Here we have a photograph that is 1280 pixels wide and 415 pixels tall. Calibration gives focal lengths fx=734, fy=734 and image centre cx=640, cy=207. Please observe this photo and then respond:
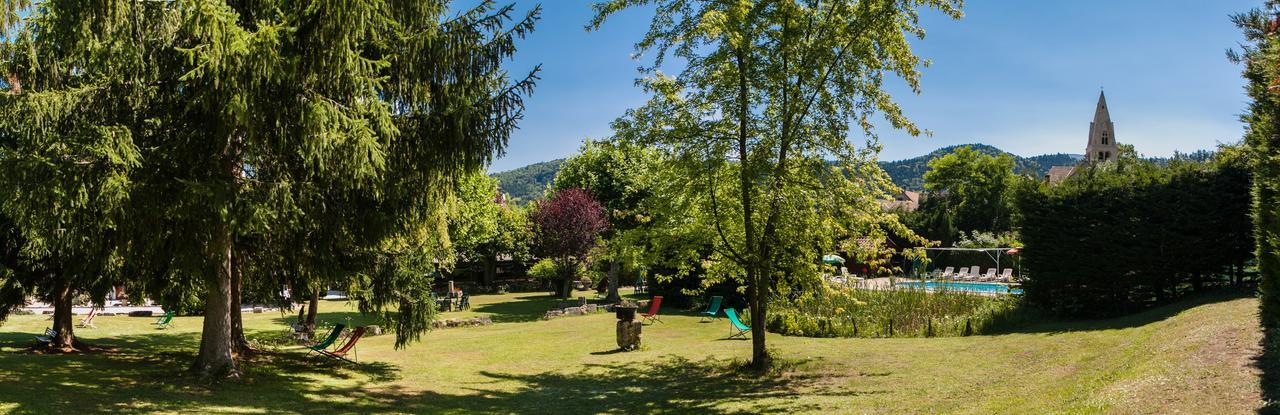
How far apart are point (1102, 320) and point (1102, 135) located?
278ft

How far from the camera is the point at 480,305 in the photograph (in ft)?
98.8

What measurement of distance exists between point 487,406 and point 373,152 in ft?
12.2

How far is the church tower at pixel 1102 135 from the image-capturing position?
83.3 metres

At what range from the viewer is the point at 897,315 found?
15594 mm

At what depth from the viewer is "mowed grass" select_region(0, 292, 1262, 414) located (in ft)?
24.2

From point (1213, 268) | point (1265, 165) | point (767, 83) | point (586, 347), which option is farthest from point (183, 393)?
point (1213, 268)

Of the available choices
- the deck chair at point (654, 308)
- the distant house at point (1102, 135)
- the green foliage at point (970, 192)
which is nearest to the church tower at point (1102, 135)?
the distant house at point (1102, 135)

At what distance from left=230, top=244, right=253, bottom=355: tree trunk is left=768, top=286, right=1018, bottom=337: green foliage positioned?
9704mm

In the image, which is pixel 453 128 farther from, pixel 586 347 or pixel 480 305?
pixel 480 305

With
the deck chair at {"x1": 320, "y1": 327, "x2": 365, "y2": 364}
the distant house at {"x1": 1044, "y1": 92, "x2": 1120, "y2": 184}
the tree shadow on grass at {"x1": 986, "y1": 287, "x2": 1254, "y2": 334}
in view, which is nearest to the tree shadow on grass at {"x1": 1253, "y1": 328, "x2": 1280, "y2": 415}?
the tree shadow on grass at {"x1": 986, "y1": 287, "x2": 1254, "y2": 334}

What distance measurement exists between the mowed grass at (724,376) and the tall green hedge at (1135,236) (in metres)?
1.04

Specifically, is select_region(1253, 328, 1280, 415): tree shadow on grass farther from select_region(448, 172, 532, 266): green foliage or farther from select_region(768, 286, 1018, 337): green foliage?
select_region(448, 172, 532, 266): green foliage

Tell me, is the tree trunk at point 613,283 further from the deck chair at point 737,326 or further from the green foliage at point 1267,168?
the green foliage at point 1267,168

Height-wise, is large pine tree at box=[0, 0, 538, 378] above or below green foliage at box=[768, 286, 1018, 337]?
above
